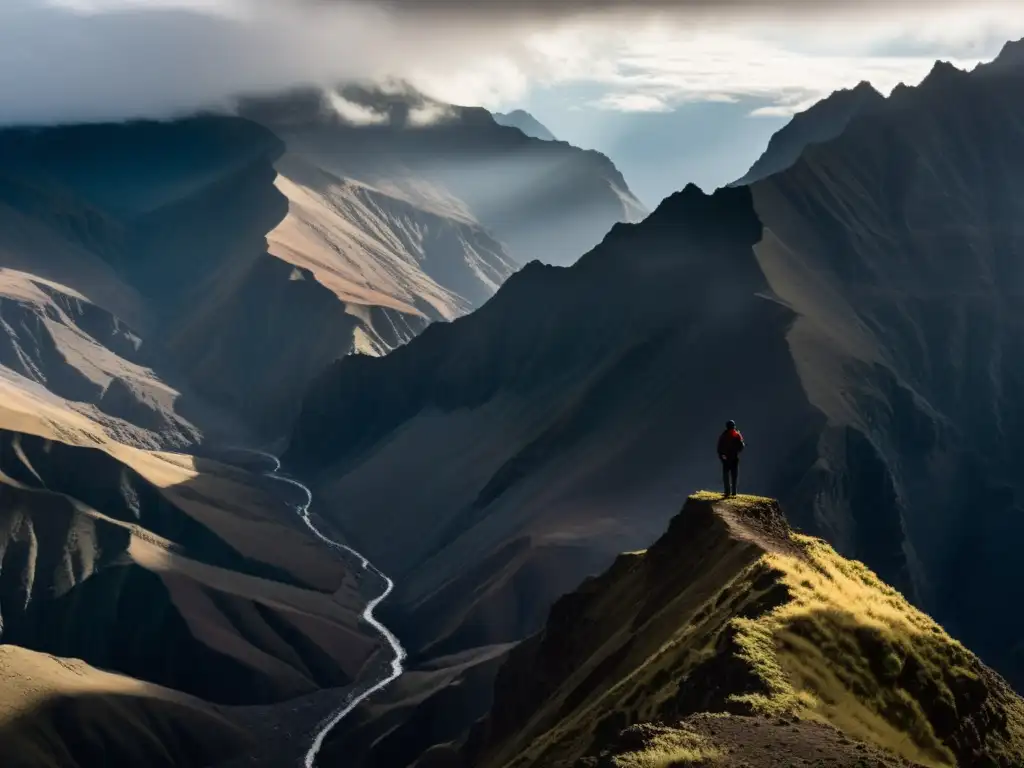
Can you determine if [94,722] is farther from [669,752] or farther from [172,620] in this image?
[669,752]

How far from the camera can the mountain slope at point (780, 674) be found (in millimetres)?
39250

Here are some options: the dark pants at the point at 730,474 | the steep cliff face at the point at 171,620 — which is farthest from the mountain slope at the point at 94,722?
the dark pants at the point at 730,474

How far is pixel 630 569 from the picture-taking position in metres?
82.3

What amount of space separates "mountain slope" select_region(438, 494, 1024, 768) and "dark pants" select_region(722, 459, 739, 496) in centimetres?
115

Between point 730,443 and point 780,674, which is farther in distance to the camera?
point 730,443

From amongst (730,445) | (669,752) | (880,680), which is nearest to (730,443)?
(730,445)

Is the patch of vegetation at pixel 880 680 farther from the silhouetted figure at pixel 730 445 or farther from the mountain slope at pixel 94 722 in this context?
the mountain slope at pixel 94 722

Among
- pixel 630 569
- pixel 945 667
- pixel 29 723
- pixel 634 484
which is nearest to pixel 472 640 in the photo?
pixel 634 484

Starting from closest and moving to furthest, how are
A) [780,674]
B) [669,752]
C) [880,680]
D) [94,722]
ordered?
1. [669,752]
2. [780,674]
3. [880,680]
4. [94,722]

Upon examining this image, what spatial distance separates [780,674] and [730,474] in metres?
24.9

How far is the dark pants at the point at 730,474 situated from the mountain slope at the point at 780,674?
3.77 ft

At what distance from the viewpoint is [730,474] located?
66.2 m

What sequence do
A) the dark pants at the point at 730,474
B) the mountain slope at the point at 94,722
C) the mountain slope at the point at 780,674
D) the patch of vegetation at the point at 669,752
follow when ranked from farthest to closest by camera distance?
the mountain slope at the point at 94,722, the dark pants at the point at 730,474, the mountain slope at the point at 780,674, the patch of vegetation at the point at 669,752

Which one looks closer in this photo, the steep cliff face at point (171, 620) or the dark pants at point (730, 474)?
the dark pants at point (730, 474)
